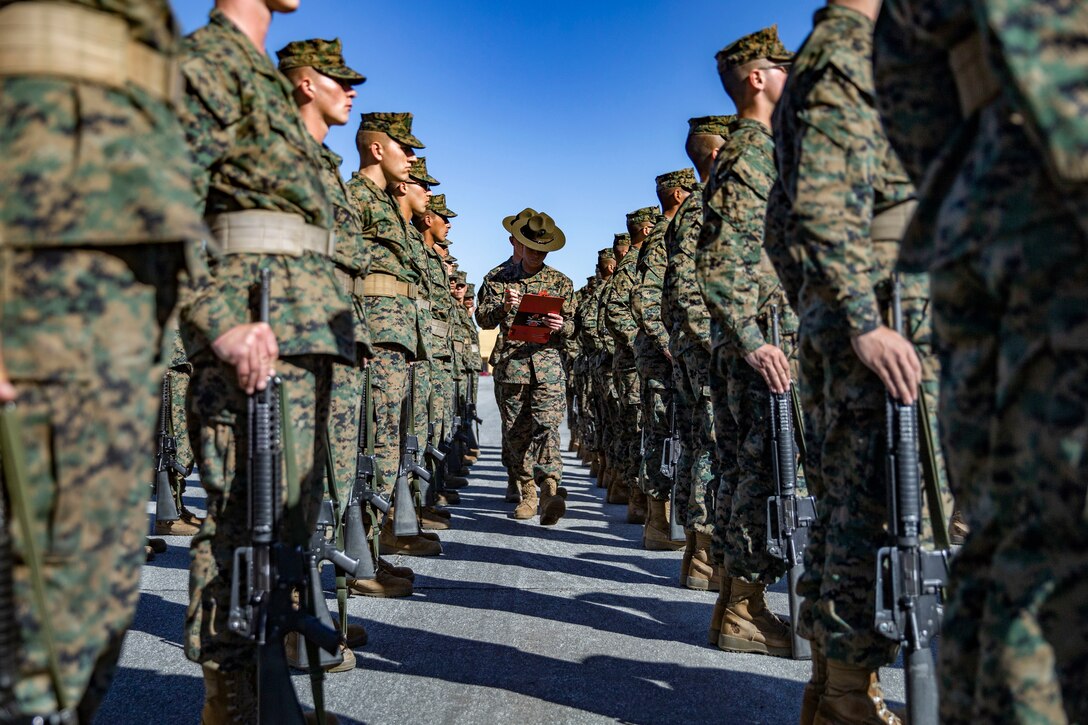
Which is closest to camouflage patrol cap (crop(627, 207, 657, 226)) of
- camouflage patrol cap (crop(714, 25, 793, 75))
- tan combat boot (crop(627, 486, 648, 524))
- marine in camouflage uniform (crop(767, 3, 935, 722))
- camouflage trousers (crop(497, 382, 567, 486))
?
camouflage trousers (crop(497, 382, 567, 486))

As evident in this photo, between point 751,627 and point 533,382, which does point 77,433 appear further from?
point 533,382

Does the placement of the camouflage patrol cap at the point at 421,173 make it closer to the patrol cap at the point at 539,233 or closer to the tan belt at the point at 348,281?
the patrol cap at the point at 539,233

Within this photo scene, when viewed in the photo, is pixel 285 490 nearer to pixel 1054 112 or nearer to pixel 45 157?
pixel 45 157

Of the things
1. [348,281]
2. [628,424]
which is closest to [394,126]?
[348,281]

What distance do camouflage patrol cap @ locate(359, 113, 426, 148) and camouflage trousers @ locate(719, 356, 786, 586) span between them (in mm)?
2719

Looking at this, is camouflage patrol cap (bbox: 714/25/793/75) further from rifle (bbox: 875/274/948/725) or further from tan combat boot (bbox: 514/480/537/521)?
tan combat boot (bbox: 514/480/537/521)

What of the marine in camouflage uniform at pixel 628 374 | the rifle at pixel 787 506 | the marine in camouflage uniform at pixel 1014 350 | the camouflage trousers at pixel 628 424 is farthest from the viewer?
the camouflage trousers at pixel 628 424

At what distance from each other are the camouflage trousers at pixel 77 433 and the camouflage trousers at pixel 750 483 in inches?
101

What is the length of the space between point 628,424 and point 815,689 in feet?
20.4

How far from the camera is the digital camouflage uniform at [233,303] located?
2.69 meters

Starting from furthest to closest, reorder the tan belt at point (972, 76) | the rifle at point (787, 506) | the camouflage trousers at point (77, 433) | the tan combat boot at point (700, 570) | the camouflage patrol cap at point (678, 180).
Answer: the camouflage patrol cap at point (678, 180) → the tan combat boot at point (700, 570) → the rifle at point (787, 506) → the camouflage trousers at point (77, 433) → the tan belt at point (972, 76)

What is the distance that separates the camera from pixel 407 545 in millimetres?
6586

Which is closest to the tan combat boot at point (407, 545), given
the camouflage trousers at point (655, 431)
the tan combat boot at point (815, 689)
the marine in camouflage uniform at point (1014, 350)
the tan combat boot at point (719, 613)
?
the camouflage trousers at point (655, 431)

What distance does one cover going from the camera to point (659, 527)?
7000 millimetres
